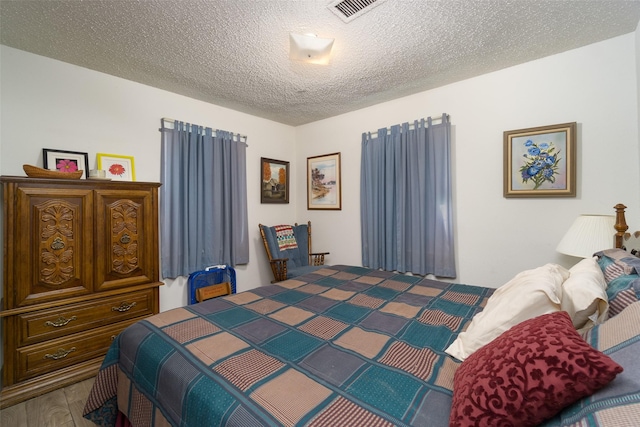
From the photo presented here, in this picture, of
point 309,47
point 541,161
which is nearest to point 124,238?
point 309,47

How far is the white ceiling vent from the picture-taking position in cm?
163

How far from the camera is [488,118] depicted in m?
2.55

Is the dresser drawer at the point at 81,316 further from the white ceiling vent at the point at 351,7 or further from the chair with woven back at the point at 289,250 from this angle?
the white ceiling vent at the point at 351,7

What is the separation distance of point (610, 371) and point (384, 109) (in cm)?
310

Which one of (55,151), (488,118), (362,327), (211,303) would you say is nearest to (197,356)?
(211,303)

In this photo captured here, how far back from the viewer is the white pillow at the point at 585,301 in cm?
102

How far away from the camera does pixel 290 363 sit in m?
1.11

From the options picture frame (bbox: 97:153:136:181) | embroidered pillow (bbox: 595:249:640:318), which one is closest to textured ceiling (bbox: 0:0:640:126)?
picture frame (bbox: 97:153:136:181)

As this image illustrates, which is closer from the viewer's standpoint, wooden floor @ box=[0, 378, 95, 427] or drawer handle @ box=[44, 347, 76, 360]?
wooden floor @ box=[0, 378, 95, 427]

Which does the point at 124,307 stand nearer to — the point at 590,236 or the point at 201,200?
the point at 201,200

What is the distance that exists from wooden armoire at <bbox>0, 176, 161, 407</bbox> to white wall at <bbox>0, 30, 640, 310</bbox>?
507mm

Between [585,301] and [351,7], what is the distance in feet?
6.45

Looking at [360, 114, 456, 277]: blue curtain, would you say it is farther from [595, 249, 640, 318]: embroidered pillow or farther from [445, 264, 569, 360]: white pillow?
[445, 264, 569, 360]: white pillow

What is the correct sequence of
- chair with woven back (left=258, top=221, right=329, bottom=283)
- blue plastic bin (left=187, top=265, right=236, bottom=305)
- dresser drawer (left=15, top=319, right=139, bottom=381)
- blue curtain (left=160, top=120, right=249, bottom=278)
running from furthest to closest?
chair with woven back (left=258, top=221, right=329, bottom=283) < blue plastic bin (left=187, top=265, right=236, bottom=305) < blue curtain (left=160, top=120, right=249, bottom=278) < dresser drawer (left=15, top=319, right=139, bottom=381)
